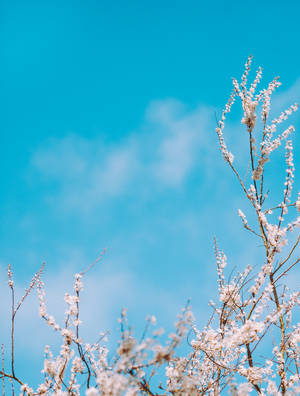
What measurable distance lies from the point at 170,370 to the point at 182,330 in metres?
1.99

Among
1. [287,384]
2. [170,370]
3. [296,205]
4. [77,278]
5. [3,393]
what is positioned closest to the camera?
[3,393]

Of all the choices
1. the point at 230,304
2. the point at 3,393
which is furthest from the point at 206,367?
the point at 3,393

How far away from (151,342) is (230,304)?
2.84 metres

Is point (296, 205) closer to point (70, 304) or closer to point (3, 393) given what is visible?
point (70, 304)

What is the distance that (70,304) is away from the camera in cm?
390

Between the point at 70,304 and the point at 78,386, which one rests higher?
the point at 70,304

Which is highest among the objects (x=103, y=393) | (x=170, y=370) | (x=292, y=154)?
(x=292, y=154)

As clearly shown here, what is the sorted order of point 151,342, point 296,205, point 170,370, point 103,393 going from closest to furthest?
point 151,342 < point 103,393 < point 170,370 < point 296,205

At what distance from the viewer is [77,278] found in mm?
3959

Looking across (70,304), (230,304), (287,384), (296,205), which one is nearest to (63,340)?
(70,304)

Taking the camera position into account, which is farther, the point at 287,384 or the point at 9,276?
the point at 287,384

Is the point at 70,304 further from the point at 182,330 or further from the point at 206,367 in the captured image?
the point at 206,367

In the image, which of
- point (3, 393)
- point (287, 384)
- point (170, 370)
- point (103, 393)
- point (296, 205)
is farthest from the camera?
point (296, 205)

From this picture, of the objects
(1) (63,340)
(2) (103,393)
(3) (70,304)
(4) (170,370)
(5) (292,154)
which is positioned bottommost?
(2) (103,393)
